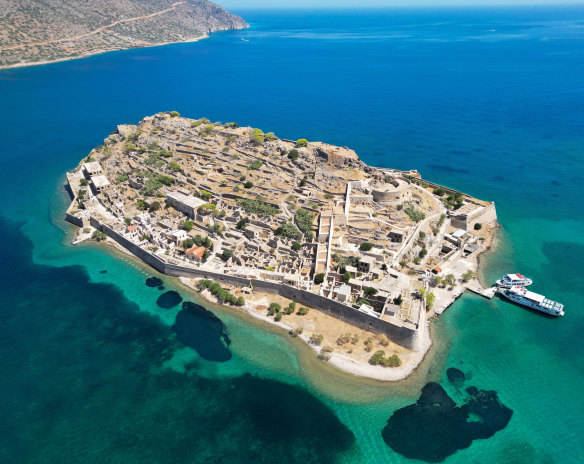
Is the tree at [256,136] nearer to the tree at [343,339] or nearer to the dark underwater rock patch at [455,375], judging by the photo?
the tree at [343,339]

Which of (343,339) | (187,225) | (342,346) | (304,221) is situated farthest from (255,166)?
(342,346)

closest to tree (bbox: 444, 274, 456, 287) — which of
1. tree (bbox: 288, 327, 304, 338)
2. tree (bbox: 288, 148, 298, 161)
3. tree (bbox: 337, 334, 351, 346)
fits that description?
tree (bbox: 337, 334, 351, 346)

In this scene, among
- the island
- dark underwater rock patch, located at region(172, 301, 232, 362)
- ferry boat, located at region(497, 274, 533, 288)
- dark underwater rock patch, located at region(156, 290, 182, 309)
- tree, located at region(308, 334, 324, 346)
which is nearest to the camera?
dark underwater rock patch, located at region(172, 301, 232, 362)

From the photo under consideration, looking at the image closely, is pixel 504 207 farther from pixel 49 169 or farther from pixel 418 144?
pixel 49 169

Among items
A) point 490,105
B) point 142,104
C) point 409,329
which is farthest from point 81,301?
point 490,105

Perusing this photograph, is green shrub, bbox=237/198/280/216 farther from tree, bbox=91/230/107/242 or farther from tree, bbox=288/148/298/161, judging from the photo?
tree, bbox=91/230/107/242

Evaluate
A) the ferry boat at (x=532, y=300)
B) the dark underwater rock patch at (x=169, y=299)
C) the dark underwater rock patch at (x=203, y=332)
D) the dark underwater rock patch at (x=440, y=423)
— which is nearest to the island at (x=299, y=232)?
the ferry boat at (x=532, y=300)

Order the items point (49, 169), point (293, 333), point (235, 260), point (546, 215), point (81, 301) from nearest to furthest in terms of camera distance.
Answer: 1. point (293, 333)
2. point (81, 301)
3. point (235, 260)
4. point (546, 215)
5. point (49, 169)
